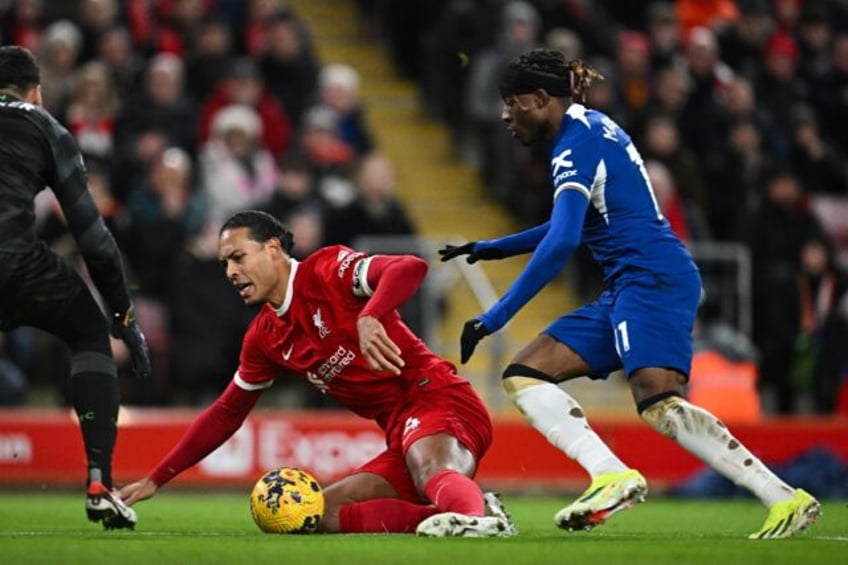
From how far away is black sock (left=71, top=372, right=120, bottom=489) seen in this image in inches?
386

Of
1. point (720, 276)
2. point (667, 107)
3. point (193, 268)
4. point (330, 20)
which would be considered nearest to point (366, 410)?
point (193, 268)

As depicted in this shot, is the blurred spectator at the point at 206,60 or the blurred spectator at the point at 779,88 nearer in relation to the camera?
the blurred spectator at the point at 206,60

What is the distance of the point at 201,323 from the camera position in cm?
1595

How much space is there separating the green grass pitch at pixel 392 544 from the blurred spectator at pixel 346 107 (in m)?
6.88

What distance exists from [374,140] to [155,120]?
11.4 ft

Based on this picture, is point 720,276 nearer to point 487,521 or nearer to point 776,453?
point 776,453

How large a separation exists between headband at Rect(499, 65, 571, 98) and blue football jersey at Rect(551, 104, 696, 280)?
0.40 ft

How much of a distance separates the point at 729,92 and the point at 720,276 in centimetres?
265

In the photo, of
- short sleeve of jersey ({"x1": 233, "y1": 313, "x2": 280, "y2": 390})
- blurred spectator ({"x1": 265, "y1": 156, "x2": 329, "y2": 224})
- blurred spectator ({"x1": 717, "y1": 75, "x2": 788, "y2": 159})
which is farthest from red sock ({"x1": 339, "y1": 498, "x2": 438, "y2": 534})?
blurred spectator ({"x1": 717, "y1": 75, "x2": 788, "y2": 159})

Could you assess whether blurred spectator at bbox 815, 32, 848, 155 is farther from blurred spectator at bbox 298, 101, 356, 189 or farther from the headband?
the headband

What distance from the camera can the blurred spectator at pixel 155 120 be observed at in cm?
1680

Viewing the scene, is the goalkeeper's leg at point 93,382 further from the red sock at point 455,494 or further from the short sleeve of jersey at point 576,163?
the short sleeve of jersey at point 576,163

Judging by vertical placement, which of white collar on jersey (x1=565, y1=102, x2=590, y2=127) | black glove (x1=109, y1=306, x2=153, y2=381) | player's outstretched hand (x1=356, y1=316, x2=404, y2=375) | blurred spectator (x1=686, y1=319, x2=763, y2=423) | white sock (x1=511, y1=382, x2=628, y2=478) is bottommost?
blurred spectator (x1=686, y1=319, x2=763, y2=423)

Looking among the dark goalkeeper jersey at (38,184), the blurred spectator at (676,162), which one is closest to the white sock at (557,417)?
the dark goalkeeper jersey at (38,184)
